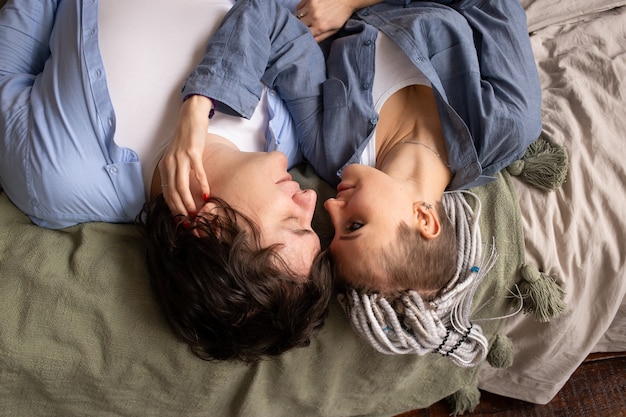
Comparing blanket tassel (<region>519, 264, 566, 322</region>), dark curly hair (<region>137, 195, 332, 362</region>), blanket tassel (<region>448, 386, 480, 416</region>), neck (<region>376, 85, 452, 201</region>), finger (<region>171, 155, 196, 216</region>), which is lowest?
blanket tassel (<region>448, 386, 480, 416</region>)

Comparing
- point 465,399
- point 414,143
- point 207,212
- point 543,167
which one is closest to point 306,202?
point 207,212

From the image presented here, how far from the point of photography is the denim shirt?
3.32ft

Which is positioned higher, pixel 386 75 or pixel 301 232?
pixel 386 75

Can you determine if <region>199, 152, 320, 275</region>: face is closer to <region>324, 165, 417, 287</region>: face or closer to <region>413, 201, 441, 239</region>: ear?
<region>324, 165, 417, 287</region>: face

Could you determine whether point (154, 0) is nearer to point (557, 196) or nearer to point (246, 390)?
point (246, 390)

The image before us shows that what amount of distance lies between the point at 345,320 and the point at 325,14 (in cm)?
67

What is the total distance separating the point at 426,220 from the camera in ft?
3.04

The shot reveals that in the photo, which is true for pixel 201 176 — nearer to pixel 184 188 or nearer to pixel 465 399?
pixel 184 188

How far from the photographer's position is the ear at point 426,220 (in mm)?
906

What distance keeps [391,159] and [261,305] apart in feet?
1.31

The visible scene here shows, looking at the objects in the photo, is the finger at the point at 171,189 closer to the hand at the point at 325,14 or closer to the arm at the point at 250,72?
the arm at the point at 250,72

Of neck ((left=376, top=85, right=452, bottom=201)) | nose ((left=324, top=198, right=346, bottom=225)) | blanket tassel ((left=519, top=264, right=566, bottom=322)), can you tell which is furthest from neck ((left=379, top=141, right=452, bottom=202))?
blanket tassel ((left=519, top=264, right=566, bottom=322))

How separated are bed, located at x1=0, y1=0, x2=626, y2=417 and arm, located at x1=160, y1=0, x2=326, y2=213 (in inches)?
6.6

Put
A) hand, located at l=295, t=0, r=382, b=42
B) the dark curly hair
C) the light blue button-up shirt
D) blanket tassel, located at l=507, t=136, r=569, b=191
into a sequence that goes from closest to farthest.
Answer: the dark curly hair < the light blue button-up shirt < blanket tassel, located at l=507, t=136, r=569, b=191 < hand, located at l=295, t=0, r=382, b=42
